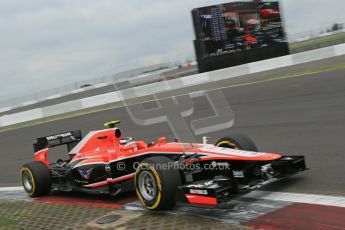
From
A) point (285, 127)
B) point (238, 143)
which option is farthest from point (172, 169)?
point (285, 127)

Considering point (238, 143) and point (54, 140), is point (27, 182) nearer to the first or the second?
point (54, 140)

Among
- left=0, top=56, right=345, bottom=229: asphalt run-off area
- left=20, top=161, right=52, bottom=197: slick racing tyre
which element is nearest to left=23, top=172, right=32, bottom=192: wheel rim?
left=20, top=161, right=52, bottom=197: slick racing tyre

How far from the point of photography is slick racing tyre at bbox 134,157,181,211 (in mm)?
5262

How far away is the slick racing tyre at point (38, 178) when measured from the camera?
736 centimetres

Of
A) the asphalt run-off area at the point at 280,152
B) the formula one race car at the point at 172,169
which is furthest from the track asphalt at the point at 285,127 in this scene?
the formula one race car at the point at 172,169

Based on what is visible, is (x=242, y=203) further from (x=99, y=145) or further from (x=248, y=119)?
(x=248, y=119)

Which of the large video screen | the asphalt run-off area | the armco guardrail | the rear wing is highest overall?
the large video screen

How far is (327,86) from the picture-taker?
45.4 ft

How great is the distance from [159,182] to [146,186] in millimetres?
430

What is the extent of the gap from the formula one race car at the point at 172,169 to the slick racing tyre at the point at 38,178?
313mm

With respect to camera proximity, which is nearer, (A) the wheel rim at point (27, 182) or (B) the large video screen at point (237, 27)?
(A) the wheel rim at point (27, 182)

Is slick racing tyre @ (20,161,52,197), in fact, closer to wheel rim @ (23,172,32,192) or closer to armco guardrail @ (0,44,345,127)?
wheel rim @ (23,172,32,192)

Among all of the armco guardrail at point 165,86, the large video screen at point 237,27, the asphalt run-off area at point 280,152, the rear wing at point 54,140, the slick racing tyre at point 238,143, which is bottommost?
the asphalt run-off area at point 280,152

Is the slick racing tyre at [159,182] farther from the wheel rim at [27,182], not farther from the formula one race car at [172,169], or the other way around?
the wheel rim at [27,182]
